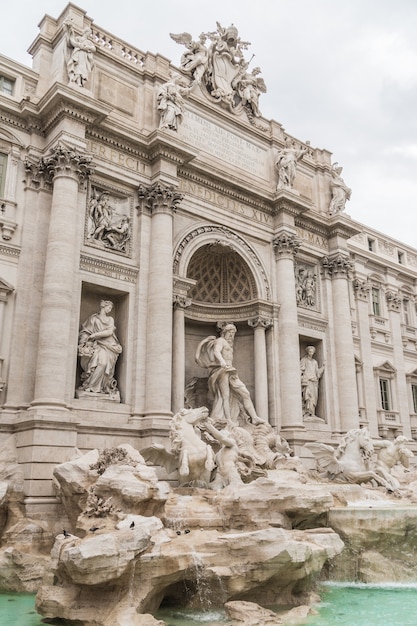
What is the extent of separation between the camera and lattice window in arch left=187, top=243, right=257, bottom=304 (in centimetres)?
2014

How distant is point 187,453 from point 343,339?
35.7 feet

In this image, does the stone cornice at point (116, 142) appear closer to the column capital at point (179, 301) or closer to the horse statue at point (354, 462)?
the column capital at point (179, 301)

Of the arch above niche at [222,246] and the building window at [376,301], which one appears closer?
the arch above niche at [222,246]

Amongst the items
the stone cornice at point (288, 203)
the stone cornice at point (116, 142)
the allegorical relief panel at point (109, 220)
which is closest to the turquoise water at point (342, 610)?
the allegorical relief panel at point (109, 220)

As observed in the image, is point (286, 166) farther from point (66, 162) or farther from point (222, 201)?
point (66, 162)

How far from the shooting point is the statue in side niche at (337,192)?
23.5 m

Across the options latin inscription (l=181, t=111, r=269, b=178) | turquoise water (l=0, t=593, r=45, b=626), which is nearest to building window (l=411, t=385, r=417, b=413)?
latin inscription (l=181, t=111, r=269, b=178)

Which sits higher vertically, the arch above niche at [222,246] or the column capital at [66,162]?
the column capital at [66,162]

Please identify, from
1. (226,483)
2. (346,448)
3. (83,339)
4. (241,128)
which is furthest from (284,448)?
(241,128)

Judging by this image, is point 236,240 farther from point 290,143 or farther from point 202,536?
point 202,536

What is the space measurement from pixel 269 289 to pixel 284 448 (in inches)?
228

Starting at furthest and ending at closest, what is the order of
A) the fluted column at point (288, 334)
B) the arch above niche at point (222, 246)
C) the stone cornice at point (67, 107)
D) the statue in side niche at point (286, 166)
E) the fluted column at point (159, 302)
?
the statue in side niche at point (286, 166) → the fluted column at point (288, 334) → the arch above niche at point (222, 246) → the fluted column at point (159, 302) → the stone cornice at point (67, 107)

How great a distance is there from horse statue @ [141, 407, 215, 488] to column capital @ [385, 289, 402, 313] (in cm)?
1675

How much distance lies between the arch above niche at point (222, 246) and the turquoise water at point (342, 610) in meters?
10.2
